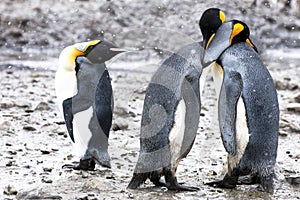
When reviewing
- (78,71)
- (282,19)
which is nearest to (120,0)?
(282,19)

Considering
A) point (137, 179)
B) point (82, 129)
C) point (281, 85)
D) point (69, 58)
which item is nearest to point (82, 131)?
point (82, 129)

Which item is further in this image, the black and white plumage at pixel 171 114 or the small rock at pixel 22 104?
the small rock at pixel 22 104

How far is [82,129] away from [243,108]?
110 cm

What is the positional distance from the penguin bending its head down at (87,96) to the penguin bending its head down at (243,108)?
78 centimetres

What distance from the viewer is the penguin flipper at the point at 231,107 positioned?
3.45 metres

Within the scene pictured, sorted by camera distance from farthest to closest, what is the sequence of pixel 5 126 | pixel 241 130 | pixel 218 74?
pixel 5 126
pixel 218 74
pixel 241 130

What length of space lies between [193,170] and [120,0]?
9.04m

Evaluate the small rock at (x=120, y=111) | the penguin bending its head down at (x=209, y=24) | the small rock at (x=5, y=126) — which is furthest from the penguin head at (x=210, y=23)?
the small rock at (x=5, y=126)

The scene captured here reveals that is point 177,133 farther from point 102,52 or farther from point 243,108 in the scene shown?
point 102,52

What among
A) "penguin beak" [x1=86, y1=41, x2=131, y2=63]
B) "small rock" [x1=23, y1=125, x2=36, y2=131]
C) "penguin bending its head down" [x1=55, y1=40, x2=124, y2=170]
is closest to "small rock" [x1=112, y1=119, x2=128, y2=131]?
"small rock" [x1=23, y1=125, x2=36, y2=131]

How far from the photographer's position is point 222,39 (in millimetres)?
3539

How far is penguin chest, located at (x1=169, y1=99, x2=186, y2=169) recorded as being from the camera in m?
3.38

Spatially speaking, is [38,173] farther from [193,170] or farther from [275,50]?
[275,50]

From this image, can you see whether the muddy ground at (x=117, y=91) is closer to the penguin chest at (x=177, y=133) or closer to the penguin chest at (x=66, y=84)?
the penguin chest at (x=177, y=133)
